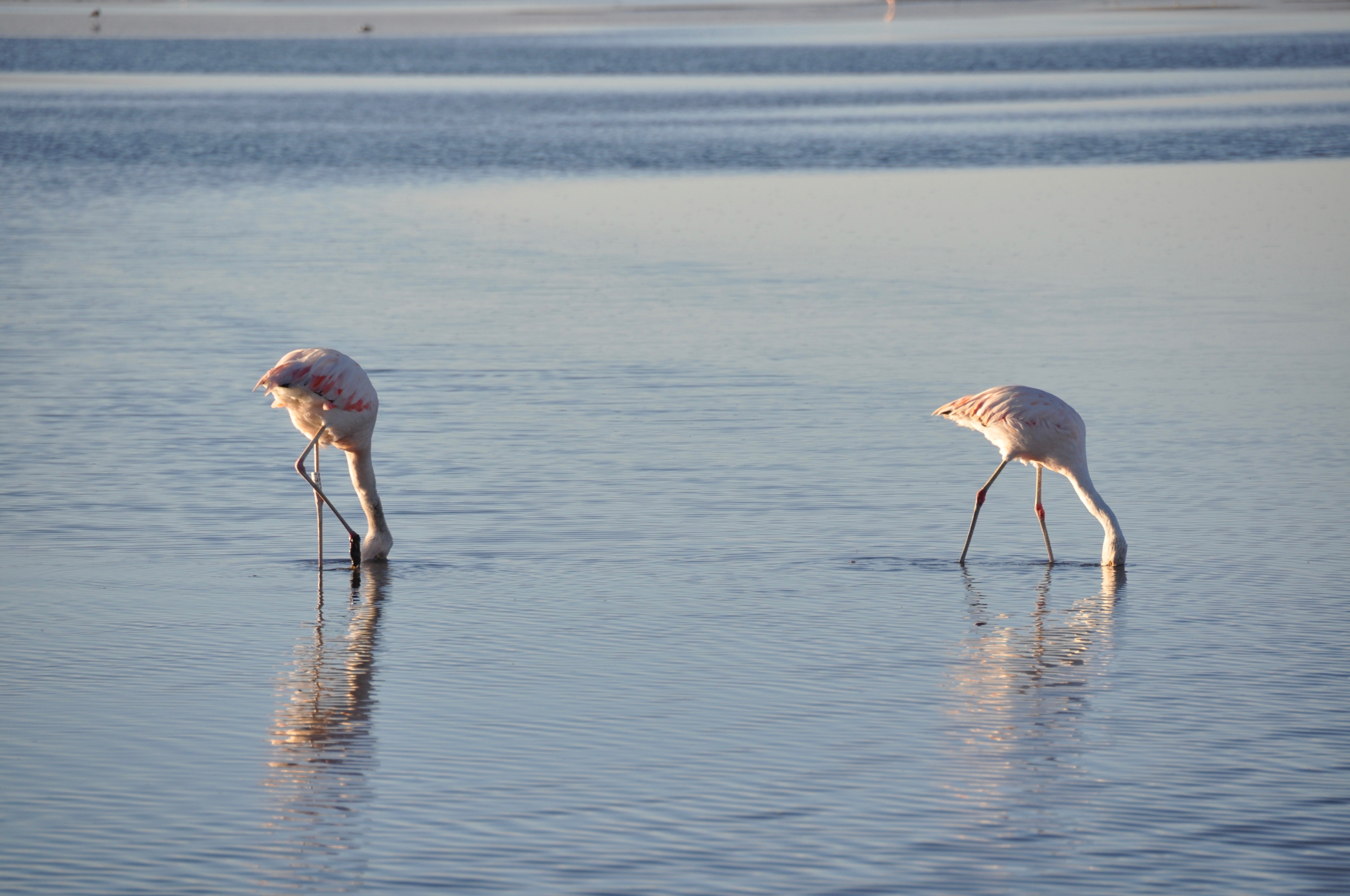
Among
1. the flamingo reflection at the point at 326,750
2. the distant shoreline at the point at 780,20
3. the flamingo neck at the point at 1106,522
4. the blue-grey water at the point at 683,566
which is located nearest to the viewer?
the flamingo reflection at the point at 326,750

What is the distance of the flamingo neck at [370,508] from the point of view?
10.3 metres

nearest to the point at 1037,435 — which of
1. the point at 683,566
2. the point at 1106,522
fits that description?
the point at 1106,522

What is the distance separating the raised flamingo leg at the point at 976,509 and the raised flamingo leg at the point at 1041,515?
19 cm

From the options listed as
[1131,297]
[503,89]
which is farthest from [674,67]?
[1131,297]

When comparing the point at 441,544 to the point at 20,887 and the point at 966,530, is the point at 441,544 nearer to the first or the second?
the point at 966,530

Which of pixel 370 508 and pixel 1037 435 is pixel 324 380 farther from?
pixel 1037 435

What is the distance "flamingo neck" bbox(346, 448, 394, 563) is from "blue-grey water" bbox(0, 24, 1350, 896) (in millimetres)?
206

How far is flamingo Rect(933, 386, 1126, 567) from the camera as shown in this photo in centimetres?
1037

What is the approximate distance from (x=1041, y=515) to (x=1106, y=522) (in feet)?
1.78

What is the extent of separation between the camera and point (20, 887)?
19.9 feet

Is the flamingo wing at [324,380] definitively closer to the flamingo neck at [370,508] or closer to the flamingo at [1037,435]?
the flamingo neck at [370,508]

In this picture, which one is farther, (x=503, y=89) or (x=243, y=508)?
(x=503, y=89)

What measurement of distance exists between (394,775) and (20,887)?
1.38 metres

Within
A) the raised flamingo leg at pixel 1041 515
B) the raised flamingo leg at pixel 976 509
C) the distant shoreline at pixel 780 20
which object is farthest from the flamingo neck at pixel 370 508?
the distant shoreline at pixel 780 20
